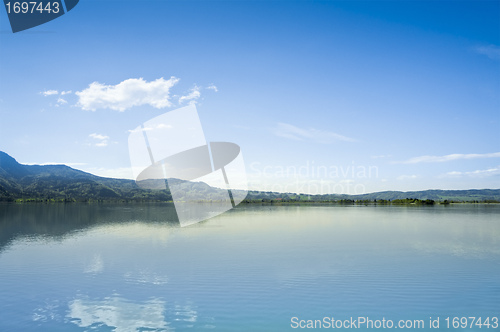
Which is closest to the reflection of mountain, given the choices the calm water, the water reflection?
the calm water

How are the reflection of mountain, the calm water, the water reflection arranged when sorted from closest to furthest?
the water reflection < the calm water < the reflection of mountain

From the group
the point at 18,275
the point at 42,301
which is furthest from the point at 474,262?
the point at 18,275

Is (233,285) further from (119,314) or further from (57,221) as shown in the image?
(57,221)

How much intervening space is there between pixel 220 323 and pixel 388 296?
9201 mm

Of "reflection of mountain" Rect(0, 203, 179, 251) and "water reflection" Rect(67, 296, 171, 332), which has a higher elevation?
"water reflection" Rect(67, 296, 171, 332)

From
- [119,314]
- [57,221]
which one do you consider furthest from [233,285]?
[57,221]

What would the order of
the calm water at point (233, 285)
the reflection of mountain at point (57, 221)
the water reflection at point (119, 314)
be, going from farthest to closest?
the reflection of mountain at point (57, 221)
the calm water at point (233, 285)
the water reflection at point (119, 314)

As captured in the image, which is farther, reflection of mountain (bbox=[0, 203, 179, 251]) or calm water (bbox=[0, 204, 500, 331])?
reflection of mountain (bbox=[0, 203, 179, 251])

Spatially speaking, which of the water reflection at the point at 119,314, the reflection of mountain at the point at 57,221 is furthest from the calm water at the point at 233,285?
the reflection of mountain at the point at 57,221

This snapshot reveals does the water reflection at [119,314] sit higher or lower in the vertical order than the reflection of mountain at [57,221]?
higher

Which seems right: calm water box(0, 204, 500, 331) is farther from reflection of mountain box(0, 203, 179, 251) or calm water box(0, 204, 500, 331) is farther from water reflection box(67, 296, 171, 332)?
reflection of mountain box(0, 203, 179, 251)

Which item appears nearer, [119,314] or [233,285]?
[119,314]

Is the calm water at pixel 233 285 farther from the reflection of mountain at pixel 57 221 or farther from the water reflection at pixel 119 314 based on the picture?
the reflection of mountain at pixel 57 221

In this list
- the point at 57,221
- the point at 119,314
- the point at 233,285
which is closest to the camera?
the point at 119,314
